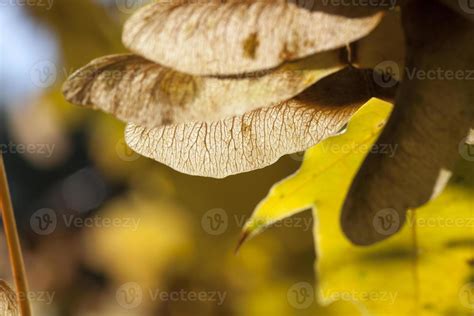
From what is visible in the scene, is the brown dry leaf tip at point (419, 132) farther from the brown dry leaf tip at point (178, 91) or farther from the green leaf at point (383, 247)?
the green leaf at point (383, 247)

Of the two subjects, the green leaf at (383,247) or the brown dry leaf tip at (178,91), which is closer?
the brown dry leaf tip at (178,91)

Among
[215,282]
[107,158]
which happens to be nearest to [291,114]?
[215,282]

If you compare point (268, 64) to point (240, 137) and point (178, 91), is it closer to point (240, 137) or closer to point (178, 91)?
point (178, 91)

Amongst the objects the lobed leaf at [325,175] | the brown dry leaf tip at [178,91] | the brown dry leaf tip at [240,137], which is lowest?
the lobed leaf at [325,175]

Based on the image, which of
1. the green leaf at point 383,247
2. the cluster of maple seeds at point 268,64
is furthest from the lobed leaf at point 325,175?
the cluster of maple seeds at point 268,64

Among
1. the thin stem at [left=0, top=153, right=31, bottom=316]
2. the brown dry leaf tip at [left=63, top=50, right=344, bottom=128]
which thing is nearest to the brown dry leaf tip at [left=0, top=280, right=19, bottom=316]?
the thin stem at [left=0, top=153, right=31, bottom=316]

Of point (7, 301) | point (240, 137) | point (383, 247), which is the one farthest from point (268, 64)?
point (383, 247)
